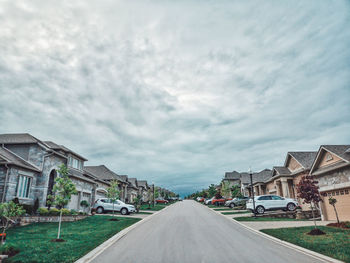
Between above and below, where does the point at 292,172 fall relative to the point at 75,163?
below

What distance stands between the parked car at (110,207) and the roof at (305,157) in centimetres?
2017

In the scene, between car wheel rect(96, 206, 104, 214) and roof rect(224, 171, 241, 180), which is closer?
car wheel rect(96, 206, 104, 214)

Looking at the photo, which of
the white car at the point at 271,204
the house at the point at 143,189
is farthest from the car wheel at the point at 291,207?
the house at the point at 143,189

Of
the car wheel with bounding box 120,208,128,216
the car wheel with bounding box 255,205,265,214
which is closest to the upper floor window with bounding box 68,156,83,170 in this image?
the car wheel with bounding box 120,208,128,216

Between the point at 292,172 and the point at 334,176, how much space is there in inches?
491

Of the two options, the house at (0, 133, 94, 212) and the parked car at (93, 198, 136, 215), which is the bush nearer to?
the house at (0, 133, 94, 212)

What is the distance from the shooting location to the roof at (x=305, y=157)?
2675 centimetres

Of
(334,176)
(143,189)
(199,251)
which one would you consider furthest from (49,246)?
(143,189)

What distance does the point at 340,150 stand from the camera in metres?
18.3

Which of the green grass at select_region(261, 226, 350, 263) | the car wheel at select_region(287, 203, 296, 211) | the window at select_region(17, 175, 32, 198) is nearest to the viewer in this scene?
the green grass at select_region(261, 226, 350, 263)

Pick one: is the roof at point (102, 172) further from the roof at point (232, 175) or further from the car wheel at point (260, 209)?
the roof at point (232, 175)

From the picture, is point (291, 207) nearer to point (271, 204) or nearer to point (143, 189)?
point (271, 204)

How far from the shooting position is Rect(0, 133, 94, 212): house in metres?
16.2

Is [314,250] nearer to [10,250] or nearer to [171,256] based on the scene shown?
[171,256]
